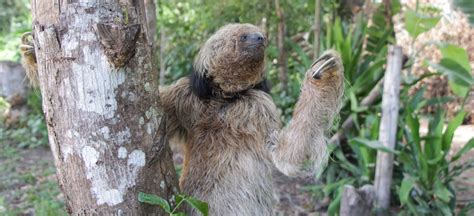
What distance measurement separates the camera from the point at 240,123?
2992mm

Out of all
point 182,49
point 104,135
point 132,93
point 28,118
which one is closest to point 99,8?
point 132,93

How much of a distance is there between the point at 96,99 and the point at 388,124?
156 inches

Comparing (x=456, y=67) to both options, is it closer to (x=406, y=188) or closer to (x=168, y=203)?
(x=406, y=188)

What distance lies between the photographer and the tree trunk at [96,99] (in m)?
1.98

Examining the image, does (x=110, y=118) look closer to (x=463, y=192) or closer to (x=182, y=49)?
(x=463, y=192)

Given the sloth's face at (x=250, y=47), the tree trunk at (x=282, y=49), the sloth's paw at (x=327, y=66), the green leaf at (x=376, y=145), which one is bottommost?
the green leaf at (x=376, y=145)

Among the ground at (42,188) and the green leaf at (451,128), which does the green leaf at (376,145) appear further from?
the ground at (42,188)

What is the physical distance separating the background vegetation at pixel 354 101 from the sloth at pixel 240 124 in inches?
37.3

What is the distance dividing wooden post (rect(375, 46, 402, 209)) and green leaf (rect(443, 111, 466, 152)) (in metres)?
0.60

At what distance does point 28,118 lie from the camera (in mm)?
9984

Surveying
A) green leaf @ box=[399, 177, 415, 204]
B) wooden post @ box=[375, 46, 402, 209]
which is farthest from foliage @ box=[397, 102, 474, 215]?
wooden post @ box=[375, 46, 402, 209]

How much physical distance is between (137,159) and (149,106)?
236 mm

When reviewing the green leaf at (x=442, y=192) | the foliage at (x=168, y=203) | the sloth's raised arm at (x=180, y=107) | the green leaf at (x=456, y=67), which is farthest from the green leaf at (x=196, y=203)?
the green leaf at (x=442, y=192)

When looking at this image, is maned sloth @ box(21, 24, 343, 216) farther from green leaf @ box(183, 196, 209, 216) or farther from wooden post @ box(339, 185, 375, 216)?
wooden post @ box(339, 185, 375, 216)
